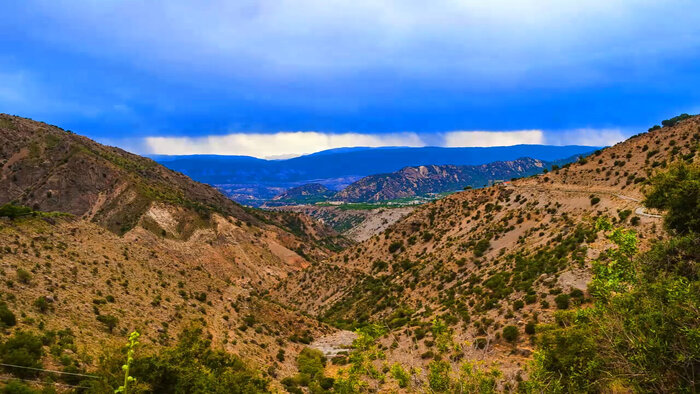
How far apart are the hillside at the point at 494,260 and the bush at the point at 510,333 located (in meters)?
0.16

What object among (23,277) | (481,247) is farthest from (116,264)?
(481,247)

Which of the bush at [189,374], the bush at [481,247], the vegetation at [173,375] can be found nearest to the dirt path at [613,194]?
the bush at [481,247]

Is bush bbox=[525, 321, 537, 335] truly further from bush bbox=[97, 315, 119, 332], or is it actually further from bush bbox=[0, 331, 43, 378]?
bush bbox=[97, 315, 119, 332]

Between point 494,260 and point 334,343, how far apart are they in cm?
2287

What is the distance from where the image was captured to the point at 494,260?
45.0 metres

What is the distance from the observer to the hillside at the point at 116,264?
23016mm

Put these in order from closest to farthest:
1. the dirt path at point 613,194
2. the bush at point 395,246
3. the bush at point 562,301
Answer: the bush at point 562,301
the dirt path at point 613,194
the bush at point 395,246

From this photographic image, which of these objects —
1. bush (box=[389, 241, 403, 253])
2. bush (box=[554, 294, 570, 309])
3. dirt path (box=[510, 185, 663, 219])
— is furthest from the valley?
bush (box=[389, 241, 403, 253])

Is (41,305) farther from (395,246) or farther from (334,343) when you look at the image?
(395,246)

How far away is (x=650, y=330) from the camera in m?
11.4

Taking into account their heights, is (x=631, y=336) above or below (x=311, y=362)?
above

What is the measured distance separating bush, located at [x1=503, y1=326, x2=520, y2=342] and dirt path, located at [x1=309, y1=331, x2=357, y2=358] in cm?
1530

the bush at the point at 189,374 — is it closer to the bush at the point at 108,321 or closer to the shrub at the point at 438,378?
the bush at the point at 108,321

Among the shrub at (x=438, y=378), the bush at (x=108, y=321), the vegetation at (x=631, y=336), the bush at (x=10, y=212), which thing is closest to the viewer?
the vegetation at (x=631, y=336)
